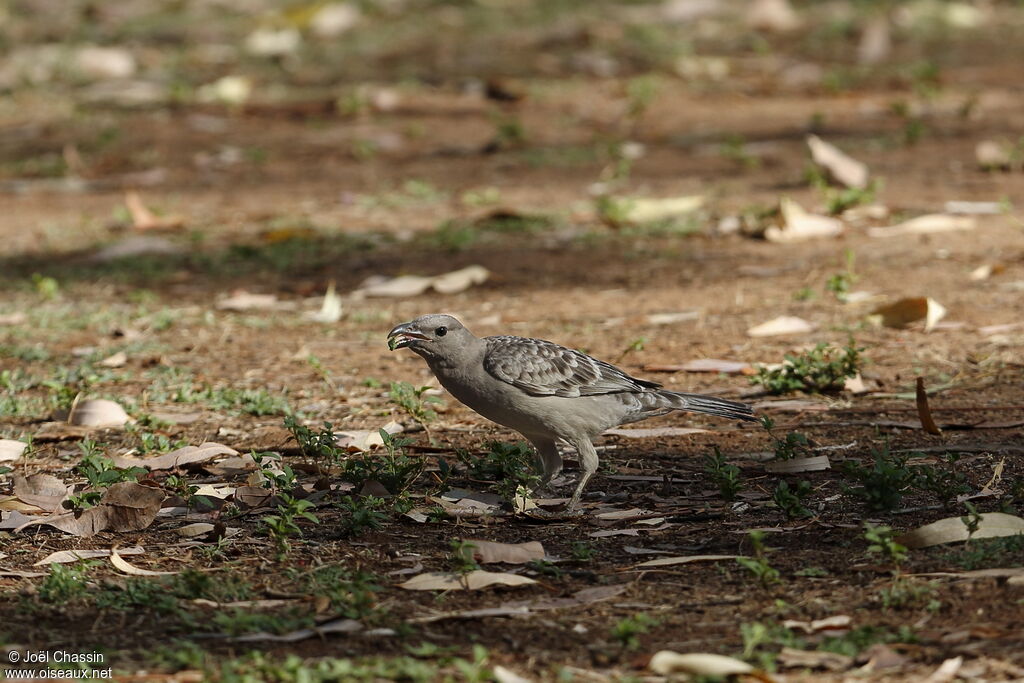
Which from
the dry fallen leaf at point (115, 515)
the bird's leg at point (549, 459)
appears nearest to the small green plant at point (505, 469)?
the bird's leg at point (549, 459)

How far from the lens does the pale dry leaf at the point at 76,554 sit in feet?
12.7

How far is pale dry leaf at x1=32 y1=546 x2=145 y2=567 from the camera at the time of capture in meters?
3.86

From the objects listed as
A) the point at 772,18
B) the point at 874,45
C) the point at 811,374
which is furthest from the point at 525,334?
the point at 772,18

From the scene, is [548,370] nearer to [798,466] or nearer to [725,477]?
[725,477]

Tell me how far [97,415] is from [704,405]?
2227mm

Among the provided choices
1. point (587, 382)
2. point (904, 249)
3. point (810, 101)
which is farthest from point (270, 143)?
point (587, 382)

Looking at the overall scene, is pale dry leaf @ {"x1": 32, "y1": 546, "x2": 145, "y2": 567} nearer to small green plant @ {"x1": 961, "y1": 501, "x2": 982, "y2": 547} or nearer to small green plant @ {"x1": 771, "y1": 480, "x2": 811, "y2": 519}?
small green plant @ {"x1": 771, "y1": 480, "x2": 811, "y2": 519}

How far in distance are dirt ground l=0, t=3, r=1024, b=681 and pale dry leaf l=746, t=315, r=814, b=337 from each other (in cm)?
3

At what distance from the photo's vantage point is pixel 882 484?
4004 mm

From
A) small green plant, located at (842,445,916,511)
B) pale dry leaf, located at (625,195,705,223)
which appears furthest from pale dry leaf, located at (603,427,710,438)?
pale dry leaf, located at (625,195,705,223)

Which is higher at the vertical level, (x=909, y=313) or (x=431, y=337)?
(x=431, y=337)

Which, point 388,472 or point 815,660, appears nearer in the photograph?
point 815,660

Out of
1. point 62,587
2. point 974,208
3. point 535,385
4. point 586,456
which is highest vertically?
A: point 535,385

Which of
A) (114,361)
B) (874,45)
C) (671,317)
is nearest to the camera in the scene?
(114,361)
